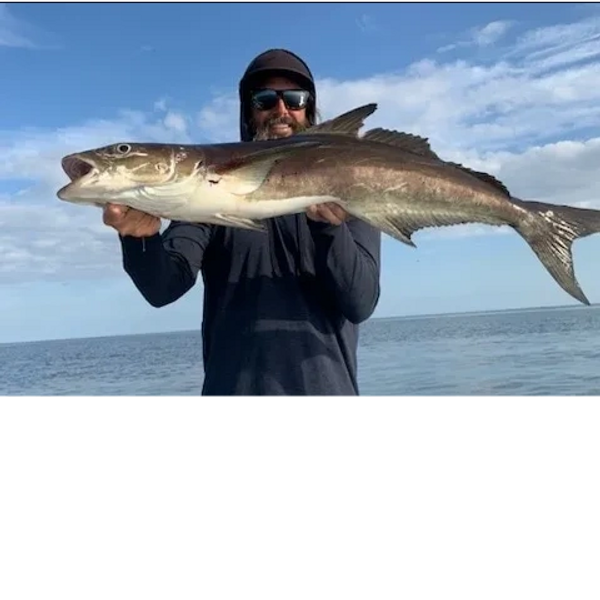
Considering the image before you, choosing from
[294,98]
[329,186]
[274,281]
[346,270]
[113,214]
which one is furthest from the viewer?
[294,98]

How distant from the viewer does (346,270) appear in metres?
4.37

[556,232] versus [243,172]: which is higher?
Result: [243,172]

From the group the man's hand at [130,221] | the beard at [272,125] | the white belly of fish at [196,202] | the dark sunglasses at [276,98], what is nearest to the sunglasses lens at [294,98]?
the dark sunglasses at [276,98]

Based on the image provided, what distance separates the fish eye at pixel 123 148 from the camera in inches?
152

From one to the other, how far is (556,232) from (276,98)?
87.8 inches

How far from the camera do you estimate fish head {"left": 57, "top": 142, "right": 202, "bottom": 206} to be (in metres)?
3.77

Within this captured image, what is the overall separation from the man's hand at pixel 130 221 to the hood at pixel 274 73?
1.35m

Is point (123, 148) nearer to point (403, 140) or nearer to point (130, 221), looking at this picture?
point (130, 221)

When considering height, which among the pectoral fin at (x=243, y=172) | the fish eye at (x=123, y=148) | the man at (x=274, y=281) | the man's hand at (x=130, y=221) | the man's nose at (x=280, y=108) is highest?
the man's nose at (x=280, y=108)

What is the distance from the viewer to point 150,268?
4352 mm

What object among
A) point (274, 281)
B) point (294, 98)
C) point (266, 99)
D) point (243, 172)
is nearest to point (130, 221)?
point (243, 172)

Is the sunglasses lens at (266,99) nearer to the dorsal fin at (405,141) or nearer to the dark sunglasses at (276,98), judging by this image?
the dark sunglasses at (276,98)
